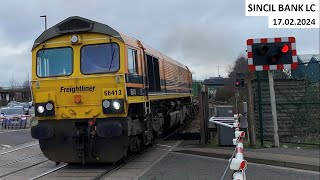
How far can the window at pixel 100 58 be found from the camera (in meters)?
11.2

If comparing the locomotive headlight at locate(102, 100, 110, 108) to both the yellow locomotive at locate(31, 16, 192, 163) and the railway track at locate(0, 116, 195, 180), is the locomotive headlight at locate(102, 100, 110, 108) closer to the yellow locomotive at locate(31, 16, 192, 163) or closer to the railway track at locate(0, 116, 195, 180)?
the yellow locomotive at locate(31, 16, 192, 163)

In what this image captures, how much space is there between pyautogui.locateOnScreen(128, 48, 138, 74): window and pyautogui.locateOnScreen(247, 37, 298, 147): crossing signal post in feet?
10.1

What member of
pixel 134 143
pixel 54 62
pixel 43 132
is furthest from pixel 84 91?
pixel 134 143

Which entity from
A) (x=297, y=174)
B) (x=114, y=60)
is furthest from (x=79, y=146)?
(x=297, y=174)

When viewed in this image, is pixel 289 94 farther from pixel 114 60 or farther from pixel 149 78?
pixel 114 60

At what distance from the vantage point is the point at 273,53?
12172 millimetres

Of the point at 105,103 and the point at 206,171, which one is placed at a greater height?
the point at 105,103

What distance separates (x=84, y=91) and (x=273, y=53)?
5.16m

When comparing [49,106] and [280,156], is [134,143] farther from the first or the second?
[280,156]

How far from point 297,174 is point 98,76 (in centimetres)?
515

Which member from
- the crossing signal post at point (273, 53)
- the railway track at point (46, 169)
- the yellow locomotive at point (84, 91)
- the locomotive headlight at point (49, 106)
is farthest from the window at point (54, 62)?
the crossing signal post at point (273, 53)

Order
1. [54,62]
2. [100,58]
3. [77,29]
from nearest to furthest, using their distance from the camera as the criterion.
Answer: [100,58], [77,29], [54,62]

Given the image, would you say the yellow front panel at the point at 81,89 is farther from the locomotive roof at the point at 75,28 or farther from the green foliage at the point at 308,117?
the green foliage at the point at 308,117

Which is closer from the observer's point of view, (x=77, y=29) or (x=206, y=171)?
(x=206, y=171)
